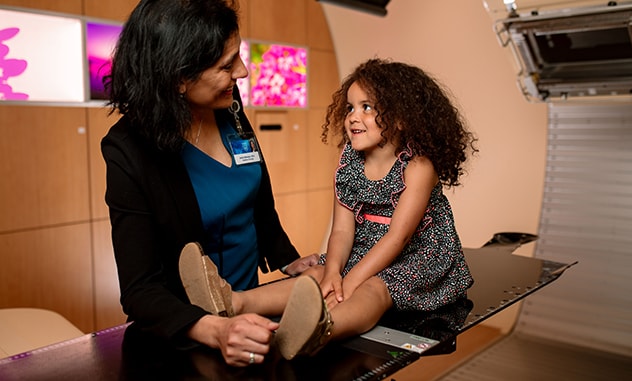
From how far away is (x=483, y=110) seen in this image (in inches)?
165

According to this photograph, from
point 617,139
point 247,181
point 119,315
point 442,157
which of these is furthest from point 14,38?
point 617,139

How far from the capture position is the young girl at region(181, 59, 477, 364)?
5.37 ft

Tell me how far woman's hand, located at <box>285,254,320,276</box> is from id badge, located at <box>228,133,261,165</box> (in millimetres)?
359

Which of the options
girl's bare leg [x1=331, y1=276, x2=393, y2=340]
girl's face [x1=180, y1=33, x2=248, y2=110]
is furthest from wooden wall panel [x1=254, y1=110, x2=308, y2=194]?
girl's bare leg [x1=331, y1=276, x2=393, y2=340]

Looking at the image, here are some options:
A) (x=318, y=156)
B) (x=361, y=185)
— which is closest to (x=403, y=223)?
(x=361, y=185)

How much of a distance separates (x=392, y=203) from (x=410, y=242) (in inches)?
5.5

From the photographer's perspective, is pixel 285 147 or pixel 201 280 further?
pixel 285 147

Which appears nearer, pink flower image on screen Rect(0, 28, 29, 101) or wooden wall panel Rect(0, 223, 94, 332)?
pink flower image on screen Rect(0, 28, 29, 101)

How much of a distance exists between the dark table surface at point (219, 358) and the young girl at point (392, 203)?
0.08 metres

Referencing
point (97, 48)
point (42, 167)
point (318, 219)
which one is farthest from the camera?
point (318, 219)

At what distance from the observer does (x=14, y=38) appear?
318cm

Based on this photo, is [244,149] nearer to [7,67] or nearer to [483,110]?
[7,67]

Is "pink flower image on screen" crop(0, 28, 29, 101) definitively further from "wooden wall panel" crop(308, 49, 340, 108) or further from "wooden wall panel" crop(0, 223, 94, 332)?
"wooden wall panel" crop(308, 49, 340, 108)

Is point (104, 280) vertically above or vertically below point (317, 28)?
below
